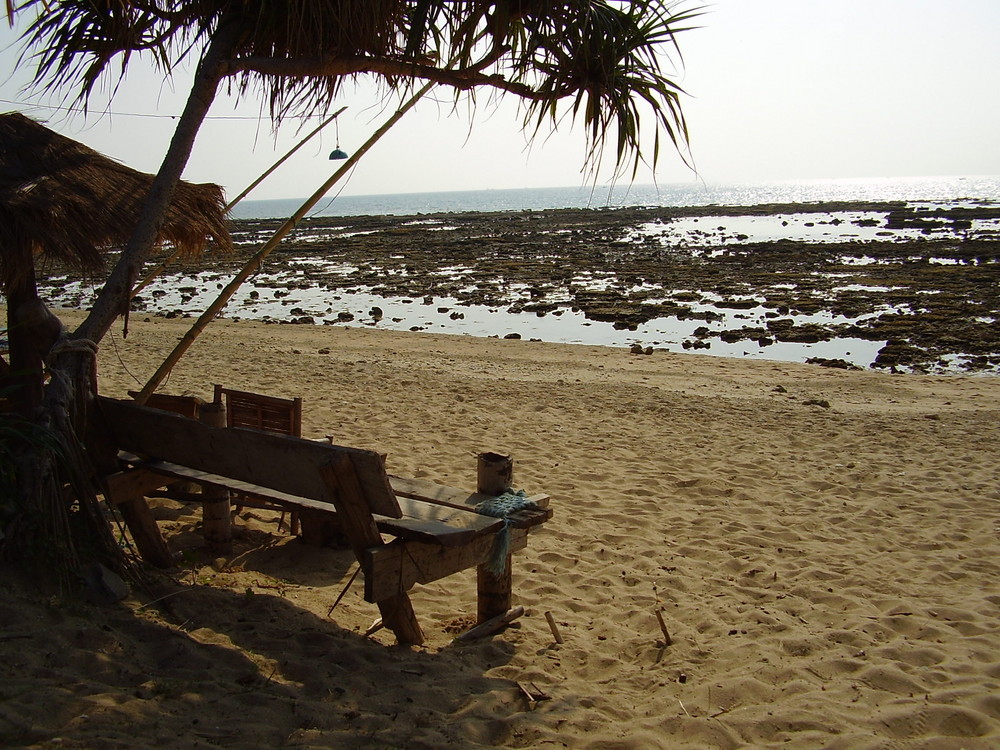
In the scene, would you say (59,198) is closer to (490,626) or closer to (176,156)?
(176,156)

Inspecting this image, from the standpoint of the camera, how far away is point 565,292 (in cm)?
2283

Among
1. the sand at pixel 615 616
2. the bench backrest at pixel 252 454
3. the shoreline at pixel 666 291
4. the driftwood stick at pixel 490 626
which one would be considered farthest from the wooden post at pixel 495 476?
the shoreline at pixel 666 291

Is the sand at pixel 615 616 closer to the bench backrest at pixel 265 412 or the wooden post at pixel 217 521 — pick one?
the wooden post at pixel 217 521

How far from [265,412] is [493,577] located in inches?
76.9

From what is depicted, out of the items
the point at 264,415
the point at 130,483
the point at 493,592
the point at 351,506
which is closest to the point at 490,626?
the point at 493,592

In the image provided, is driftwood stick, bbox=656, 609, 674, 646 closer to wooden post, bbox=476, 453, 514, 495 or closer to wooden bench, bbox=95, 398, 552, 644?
wooden bench, bbox=95, 398, 552, 644

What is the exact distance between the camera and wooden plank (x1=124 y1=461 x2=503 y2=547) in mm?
3203

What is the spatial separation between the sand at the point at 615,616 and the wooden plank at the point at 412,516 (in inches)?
20.1

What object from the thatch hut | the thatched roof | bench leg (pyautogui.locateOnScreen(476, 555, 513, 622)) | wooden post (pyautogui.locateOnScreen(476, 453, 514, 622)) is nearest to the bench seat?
wooden post (pyautogui.locateOnScreen(476, 453, 514, 622))

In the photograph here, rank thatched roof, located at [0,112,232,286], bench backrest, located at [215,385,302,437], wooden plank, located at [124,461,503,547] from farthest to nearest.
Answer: bench backrest, located at [215,385,302,437], thatched roof, located at [0,112,232,286], wooden plank, located at [124,461,503,547]

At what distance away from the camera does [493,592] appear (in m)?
3.84

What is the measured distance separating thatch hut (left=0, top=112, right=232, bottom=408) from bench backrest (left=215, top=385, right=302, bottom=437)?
1.14m

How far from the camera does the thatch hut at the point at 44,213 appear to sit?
3.63 meters

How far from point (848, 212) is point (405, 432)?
2373 inches
